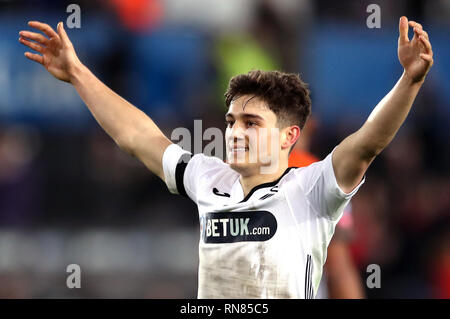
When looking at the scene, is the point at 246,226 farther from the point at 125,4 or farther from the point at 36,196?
the point at 125,4

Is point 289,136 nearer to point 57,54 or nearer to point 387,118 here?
point 387,118

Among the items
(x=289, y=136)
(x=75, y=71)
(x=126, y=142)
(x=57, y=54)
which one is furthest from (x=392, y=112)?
(x=57, y=54)

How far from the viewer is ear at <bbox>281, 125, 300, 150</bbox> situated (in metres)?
4.14

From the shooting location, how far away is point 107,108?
4.50 metres

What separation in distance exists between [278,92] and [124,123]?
0.90 meters

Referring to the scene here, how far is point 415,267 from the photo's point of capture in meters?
8.59

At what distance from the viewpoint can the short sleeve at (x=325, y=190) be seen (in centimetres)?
380

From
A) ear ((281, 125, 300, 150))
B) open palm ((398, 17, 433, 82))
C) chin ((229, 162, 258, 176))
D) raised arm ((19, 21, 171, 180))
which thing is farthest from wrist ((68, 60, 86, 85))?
open palm ((398, 17, 433, 82))

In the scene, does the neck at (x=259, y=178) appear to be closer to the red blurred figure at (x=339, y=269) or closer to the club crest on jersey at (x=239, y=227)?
the club crest on jersey at (x=239, y=227)

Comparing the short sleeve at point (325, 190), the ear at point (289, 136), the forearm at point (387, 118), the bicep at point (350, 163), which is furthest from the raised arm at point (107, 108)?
the forearm at point (387, 118)

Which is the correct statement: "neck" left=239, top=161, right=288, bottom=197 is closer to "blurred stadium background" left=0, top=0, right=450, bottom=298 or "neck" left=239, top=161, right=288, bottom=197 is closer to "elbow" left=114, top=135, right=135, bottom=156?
"elbow" left=114, top=135, right=135, bottom=156

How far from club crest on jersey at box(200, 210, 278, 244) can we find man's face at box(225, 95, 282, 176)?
260 mm

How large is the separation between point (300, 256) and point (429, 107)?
603cm

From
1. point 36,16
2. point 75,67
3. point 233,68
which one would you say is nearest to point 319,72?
point 233,68
